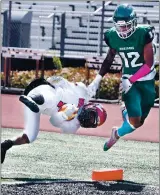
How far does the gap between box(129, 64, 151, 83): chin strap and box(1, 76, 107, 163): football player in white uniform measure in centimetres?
42

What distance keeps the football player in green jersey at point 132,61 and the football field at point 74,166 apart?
1.99 ft

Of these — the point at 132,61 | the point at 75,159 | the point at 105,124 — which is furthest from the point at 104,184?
Result: the point at 105,124

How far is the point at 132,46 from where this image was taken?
814 centimetres

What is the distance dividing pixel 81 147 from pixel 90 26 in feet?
21.2

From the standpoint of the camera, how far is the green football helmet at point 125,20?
809 cm

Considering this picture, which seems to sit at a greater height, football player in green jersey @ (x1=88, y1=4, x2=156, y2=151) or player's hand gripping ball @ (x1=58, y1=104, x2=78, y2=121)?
football player in green jersey @ (x1=88, y1=4, x2=156, y2=151)

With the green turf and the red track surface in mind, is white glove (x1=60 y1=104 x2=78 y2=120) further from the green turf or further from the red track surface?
the red track surface

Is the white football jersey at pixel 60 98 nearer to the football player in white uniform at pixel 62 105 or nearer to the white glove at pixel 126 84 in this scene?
the football player in white uniform at pixel 62 105

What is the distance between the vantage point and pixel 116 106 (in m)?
14.6

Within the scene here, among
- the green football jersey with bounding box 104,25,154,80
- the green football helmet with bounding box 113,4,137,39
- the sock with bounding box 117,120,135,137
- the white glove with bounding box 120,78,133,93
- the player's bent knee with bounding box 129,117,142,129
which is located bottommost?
the sock with bounding box 117,120,135,137

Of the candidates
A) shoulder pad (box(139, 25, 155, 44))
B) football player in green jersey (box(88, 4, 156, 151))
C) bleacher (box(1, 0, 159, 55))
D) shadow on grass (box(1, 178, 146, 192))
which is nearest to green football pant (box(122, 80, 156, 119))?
football player in green jersey (box(88, 4, 156, 151))

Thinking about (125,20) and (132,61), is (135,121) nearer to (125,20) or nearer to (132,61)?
(132,61)

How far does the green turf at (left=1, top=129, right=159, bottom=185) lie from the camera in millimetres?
8930

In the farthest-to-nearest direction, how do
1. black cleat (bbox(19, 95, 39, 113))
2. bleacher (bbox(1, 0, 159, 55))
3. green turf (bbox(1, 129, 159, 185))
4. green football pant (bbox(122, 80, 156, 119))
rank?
bleacher (bbox(1, 0, 159, 55))
green turf (bbox(1, 129, 159, 185))
green football pant (bbox(122, 80, 156, 119))
black cleat (bbox(19, 95, 39, 113))
